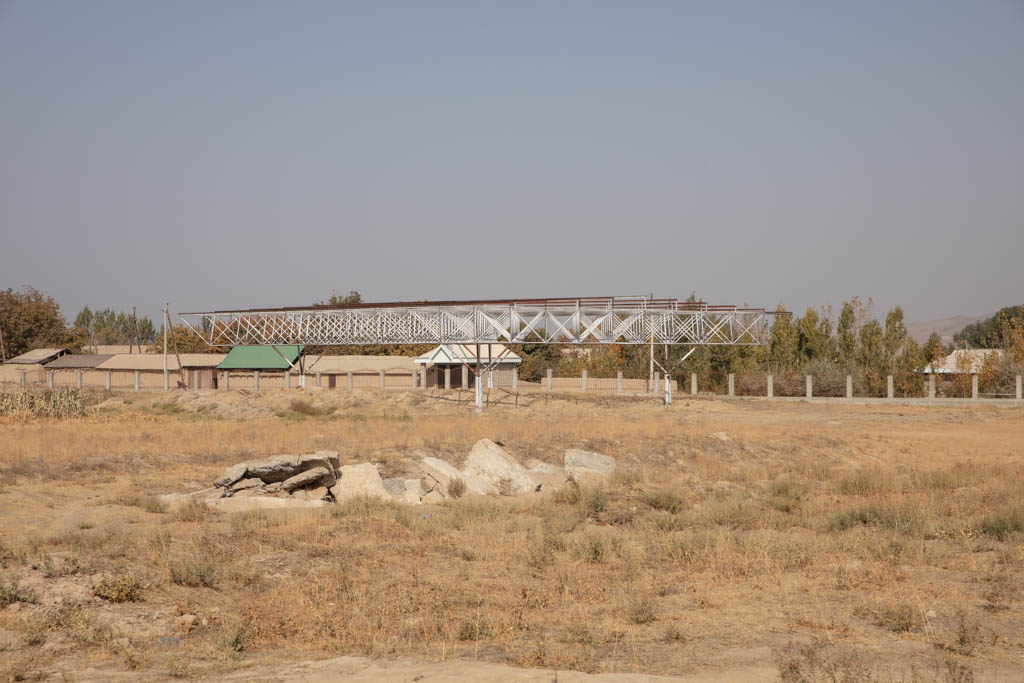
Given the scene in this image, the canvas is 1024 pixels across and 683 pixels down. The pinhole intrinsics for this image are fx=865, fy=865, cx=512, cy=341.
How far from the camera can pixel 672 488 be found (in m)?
21.7

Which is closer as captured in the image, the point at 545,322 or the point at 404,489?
the point at 404,489

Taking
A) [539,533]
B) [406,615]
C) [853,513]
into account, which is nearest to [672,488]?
[853,513]

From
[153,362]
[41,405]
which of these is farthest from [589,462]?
[153,362]

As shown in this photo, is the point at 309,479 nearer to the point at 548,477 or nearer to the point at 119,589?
the point at 548,477

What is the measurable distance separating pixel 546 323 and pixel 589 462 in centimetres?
2385

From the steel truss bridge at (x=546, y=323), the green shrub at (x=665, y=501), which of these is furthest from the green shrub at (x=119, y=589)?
the steel truss bridge at (x=546, y=323)

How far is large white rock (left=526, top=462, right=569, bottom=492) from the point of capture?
21422mm

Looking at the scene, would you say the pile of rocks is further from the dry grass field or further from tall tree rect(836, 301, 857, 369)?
tall tree rect(836, 301, 857, 369)

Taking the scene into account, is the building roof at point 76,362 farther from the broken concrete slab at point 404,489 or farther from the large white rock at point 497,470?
the large white rock at point 497,470

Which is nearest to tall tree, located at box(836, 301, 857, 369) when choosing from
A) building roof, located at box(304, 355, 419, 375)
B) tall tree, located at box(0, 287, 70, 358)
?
building roof, located at box(304, 355, 419, 375)

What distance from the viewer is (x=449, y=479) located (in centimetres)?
2059

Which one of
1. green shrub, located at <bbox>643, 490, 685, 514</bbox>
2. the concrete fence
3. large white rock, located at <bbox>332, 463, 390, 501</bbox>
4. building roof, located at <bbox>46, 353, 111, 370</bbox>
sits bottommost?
green shrub, located at <bbox>643, 490, 685, 514</bbox>

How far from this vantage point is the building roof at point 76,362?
7944 cm

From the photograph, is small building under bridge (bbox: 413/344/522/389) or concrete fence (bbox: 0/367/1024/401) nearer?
concrete fence (bbox: 0/367/1024/401)
